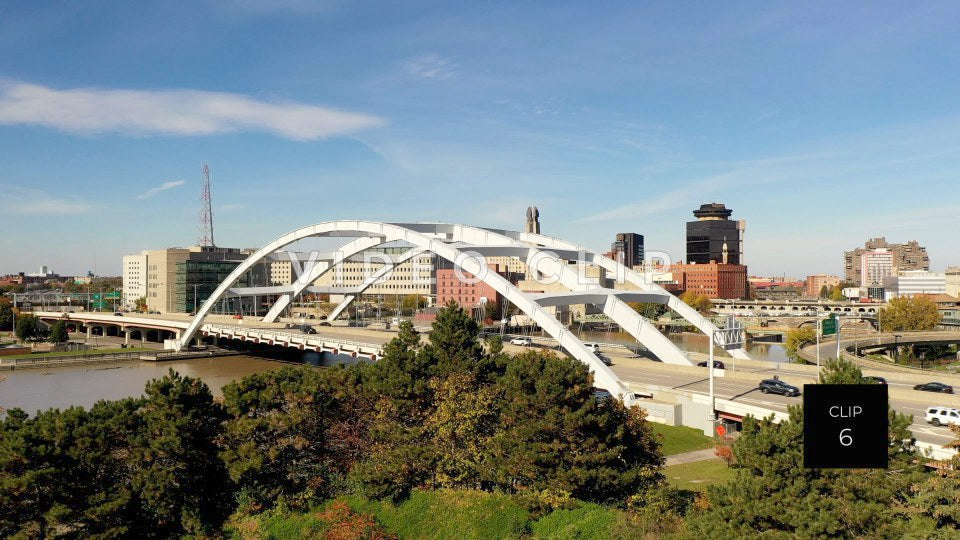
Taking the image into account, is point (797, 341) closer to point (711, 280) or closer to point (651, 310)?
point (651, 310)

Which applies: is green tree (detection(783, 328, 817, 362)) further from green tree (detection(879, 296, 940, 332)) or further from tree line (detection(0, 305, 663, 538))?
tree line (detection(0, 305, 663, 538))

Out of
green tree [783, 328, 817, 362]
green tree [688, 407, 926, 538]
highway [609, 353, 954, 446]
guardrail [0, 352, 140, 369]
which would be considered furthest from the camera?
green tree [783, 328, 817, 362]

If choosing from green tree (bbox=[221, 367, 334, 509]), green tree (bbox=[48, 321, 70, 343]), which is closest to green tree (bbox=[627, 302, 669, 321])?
green tree (bbox=[48, 321, 70, 343])

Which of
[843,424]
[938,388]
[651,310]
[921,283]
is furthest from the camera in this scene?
[921,283]

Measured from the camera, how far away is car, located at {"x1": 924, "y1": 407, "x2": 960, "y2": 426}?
74.1ft

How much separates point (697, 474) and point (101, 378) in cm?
4595

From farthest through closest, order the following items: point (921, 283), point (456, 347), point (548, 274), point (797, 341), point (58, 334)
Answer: point (921, 283) → point (797, 341) → point (58, 334) → point (548, 274) → point (456, 347)

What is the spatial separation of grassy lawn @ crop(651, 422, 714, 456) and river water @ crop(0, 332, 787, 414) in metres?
24.5

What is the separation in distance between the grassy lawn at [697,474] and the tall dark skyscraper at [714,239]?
153068 millimetres

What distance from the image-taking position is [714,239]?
172125mm

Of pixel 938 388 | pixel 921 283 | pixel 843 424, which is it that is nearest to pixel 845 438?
pixel 843 424

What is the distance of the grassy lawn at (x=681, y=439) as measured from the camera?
25.8 metres

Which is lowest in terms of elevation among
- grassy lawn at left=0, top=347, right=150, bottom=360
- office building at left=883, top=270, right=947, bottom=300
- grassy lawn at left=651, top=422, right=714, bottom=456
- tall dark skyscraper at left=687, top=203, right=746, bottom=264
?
grassy lawn at left=651, top=422, right=714, bottom=456

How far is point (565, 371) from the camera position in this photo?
60.8ft
